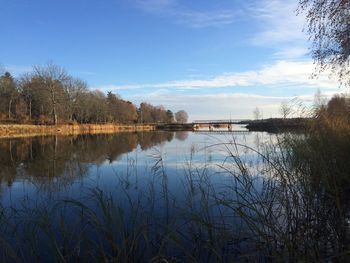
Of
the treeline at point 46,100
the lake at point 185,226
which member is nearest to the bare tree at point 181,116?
the treeline at point 46,100

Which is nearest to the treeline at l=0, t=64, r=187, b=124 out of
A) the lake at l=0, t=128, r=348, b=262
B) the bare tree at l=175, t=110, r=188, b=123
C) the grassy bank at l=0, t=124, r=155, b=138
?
the grassy bank at l=0, t=124, r=155, b=138

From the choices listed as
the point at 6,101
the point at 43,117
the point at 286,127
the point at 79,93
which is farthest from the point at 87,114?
the point at 286,127

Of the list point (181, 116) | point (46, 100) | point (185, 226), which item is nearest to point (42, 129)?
point (46, 100)

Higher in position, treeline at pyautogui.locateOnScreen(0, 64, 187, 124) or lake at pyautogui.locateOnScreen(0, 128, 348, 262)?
treeline at pyautogui.locateOnScreen(0, 64, 187, 124)

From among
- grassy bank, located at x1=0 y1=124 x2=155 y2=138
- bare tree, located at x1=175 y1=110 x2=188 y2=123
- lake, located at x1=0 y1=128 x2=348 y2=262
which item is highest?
bare tree, located at x1=175 y1=110 x2=188 y2=123

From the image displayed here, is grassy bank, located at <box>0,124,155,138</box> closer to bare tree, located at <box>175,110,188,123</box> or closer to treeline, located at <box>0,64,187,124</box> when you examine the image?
treeline, located at <box>0,64,187,124</box>

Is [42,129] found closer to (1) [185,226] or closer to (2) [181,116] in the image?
(1) [185,226]

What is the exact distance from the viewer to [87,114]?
88.8 m

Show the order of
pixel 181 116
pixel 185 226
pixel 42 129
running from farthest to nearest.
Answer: pixel 181 116
pixel 42 129
pixel 185 226

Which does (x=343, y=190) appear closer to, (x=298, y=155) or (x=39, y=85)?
(x=298, y=155)

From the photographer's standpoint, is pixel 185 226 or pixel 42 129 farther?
pixel 42 129

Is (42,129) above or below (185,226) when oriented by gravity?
above

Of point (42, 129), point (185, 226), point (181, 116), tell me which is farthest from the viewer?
point (181, 116)

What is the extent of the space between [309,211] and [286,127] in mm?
4266
